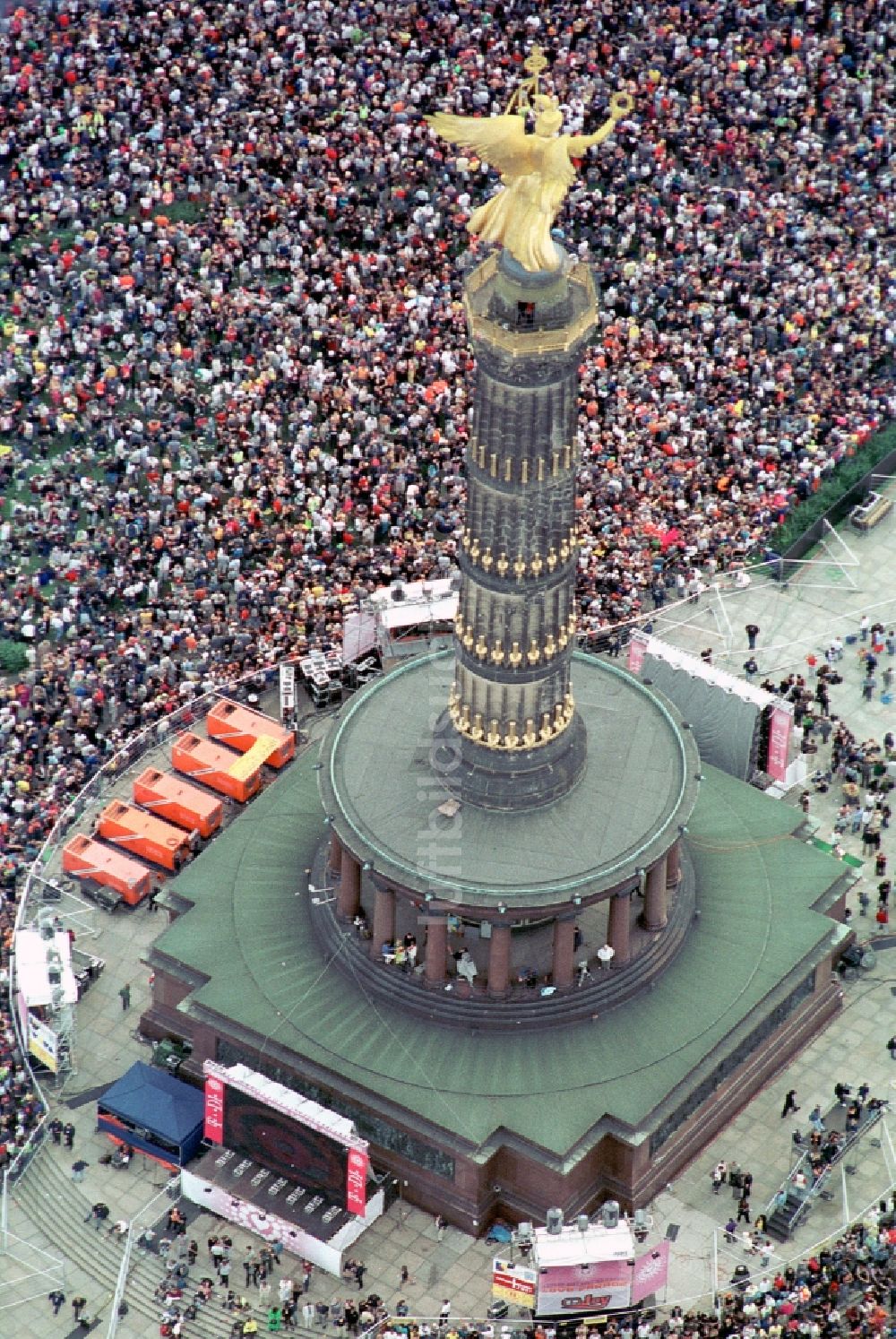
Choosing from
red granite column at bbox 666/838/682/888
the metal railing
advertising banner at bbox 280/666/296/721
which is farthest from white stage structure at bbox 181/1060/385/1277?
advertising banner at bbox 280/666/296/721

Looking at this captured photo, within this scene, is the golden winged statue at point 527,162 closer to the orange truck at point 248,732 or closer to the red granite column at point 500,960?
the red granite column at point 500,960

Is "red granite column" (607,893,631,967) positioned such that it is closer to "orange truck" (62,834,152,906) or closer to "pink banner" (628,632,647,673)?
"pink banner" (628,632,647,673)

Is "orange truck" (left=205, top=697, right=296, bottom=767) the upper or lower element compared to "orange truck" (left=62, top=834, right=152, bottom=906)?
upper

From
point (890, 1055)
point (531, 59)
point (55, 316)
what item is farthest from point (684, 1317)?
point (55, 316)

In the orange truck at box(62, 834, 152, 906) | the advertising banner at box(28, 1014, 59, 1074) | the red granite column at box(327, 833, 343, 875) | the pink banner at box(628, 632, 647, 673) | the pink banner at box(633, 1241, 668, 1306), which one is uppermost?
the pink banner at box(628, 632, 647, 673)

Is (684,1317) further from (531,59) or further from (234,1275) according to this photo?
(531,59)

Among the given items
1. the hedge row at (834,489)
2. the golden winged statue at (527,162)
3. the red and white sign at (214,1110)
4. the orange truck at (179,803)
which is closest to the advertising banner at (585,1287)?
the red and white sign at (214,1110)
